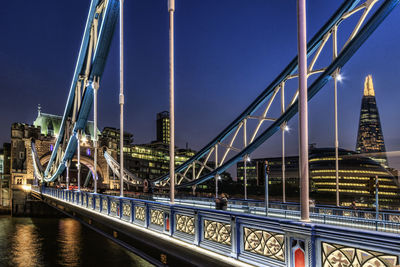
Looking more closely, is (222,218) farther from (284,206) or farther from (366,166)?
(366,166)

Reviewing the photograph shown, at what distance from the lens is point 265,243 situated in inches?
241

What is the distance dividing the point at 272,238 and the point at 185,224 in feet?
11.5

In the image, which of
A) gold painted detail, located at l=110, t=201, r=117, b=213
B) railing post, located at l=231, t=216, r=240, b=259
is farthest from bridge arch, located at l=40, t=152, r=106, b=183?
railing post, located at l=231, t=216, r=240, b=259

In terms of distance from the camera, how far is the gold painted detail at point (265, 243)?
574 cm

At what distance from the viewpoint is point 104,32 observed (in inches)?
1176

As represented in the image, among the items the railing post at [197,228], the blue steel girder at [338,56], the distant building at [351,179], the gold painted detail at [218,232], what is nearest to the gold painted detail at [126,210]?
the railing post at [197,228]

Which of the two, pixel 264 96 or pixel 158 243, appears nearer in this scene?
pixel 158 243

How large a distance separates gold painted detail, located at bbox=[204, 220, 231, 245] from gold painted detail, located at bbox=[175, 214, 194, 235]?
0.75 m

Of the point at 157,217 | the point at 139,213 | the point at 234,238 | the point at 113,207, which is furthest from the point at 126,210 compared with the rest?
the point at 234,238

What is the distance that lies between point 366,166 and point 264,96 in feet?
243

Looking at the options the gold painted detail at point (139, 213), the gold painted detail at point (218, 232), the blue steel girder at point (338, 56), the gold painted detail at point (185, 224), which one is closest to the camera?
the gold painted detail at point (218, 232)

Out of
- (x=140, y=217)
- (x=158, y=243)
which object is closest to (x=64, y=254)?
(x=140, y=217)

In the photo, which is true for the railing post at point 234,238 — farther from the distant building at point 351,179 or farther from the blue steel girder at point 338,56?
the distant building at point 351,179

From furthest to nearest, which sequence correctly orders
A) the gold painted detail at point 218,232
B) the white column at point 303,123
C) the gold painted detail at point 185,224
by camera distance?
the gold painted detail at point 185,224 < the gold painted detail at point 218,232 < the white column at point 303,123
